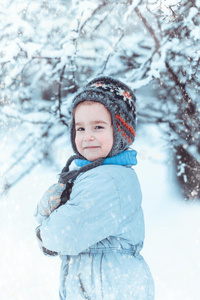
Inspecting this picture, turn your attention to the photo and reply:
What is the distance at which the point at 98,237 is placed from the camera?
107 centimetres

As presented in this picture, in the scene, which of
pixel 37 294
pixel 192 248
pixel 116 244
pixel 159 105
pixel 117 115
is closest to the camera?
pixel 116 244

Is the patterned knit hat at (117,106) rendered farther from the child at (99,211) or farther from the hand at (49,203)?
the hand at (49,203)

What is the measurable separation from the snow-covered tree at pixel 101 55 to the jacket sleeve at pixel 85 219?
1.82 metres

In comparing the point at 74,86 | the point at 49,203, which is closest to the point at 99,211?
the point at 49,203

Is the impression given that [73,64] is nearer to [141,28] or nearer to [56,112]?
[56,112]

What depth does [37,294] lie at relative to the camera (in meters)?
2.40

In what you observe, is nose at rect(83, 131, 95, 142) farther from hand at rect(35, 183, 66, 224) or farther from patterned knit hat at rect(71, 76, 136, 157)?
hand at rect(35, 183, 66, 224)

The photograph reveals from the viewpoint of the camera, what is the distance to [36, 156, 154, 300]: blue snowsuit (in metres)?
1.05

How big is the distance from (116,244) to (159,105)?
6.35 feet

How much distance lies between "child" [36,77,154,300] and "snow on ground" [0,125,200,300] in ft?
4.49

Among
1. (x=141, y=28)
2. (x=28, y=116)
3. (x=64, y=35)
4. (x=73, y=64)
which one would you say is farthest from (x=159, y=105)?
(x=28, y=116)

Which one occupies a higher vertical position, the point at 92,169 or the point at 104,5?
the point at 104,5

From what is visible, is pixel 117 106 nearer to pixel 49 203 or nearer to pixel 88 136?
pixel 88 136

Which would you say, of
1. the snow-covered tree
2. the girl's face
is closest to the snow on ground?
the snow-covered tree
